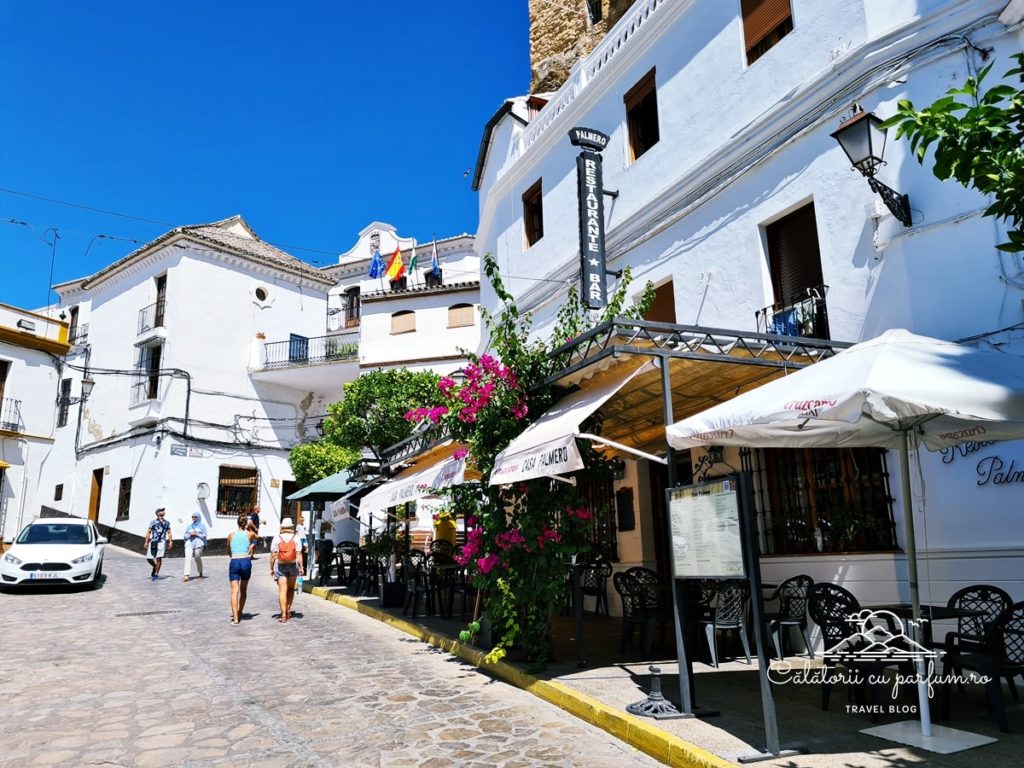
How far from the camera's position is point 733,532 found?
504 cm

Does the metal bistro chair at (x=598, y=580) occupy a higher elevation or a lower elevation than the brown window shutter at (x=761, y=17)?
lower

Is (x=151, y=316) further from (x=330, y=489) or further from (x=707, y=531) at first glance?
(x=707, y=531)

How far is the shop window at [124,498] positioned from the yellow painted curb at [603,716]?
69.8 ft

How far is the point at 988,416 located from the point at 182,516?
26.0 metres

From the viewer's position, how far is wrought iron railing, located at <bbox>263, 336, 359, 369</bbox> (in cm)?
2961

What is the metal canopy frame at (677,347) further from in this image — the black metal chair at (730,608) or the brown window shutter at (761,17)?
the brown window shutter at (761,17)

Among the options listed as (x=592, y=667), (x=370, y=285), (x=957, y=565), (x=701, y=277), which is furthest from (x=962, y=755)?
(x=370, y=285)

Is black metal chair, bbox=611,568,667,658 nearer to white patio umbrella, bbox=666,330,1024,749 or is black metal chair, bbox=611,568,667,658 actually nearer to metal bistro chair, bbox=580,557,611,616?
metal bistro chair, bbox=580,557,611,616

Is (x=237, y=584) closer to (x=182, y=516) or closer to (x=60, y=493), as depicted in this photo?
(x=182, y=516)

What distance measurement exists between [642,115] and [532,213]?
3.75 m

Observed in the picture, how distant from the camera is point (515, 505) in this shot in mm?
8047

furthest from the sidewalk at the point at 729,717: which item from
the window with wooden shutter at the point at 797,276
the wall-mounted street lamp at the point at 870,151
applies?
the wall-mounted street lamp at the point at 870,151

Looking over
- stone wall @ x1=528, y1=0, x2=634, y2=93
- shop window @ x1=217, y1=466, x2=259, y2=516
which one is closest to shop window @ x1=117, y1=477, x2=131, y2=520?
shop window @ x1=217, y1=466, x2=259, y2=516

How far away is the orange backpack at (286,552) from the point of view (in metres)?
11.8
